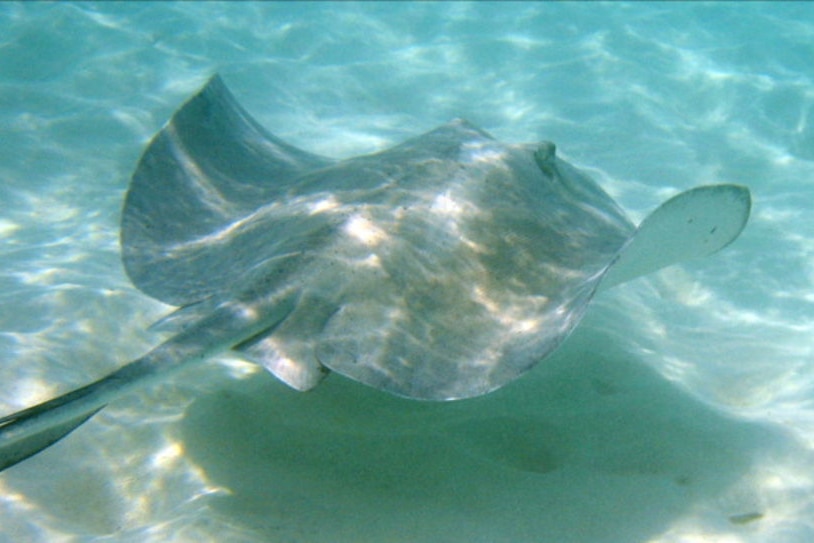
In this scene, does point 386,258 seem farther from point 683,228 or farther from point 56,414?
point 56,414

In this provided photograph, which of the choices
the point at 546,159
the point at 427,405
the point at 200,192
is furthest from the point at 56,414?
the point at 546,159

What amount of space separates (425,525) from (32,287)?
159 inches

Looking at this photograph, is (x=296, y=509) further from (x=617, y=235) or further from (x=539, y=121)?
(x=539, y=121)

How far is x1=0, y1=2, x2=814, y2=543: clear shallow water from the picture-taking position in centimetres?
357

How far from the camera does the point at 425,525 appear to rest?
11.6 ft

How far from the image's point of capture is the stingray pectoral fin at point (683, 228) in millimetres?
3215

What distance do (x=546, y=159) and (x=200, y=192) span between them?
2.94 metres

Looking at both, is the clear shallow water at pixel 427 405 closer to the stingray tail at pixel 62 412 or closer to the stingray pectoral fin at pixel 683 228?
the stingray tail at pixel 62 412

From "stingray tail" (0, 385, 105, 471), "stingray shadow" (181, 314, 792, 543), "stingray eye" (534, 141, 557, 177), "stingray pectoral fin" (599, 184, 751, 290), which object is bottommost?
"stingray tail" (0, 385, 105, 471)

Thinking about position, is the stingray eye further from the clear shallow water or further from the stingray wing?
the stingray wing

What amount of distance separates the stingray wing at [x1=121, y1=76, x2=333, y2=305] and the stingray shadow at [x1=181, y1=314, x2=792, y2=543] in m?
0.93

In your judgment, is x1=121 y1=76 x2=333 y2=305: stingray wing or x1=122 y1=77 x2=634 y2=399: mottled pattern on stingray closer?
x1=122 y1=77 x2=634 y2=399: mottled pattern on stingray

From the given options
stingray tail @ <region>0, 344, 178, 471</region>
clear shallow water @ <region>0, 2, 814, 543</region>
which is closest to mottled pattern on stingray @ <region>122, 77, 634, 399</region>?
stingray tail @ <region>0, 344, 178, 471</region>

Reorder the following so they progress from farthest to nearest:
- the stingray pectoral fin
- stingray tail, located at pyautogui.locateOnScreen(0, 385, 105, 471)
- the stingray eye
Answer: the stingray eye < the stingray pectoral fin < stingray tail, located at pyautogui.locateOnScreen(0, 385, 105, 471)
